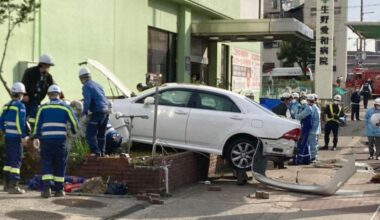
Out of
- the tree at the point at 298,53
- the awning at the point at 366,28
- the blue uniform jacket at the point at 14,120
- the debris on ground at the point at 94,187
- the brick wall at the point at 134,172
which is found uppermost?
the tree at the point at 298,53

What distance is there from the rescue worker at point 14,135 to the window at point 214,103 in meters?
3.78

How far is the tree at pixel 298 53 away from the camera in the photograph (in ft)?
221

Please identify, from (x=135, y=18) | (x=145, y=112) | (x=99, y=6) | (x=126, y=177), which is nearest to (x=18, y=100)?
(x=126, y=177)

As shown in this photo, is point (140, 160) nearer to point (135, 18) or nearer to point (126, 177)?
point (126, 177)

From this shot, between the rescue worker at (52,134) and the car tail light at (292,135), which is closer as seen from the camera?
the rescue worker at (52,134)

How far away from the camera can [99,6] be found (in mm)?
17797

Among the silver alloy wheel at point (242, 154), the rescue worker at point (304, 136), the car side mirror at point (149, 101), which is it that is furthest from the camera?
the rescue worker at point (304, 136)

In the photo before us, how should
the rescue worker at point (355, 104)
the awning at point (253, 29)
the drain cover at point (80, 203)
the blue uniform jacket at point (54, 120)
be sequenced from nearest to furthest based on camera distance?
the drain cover at point (80, 203) → the blue uniform jacket at point (54, 120) → the awning at point (253, 29) → the rescue worker at point (355, 104)

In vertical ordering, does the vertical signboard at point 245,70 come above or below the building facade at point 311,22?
below

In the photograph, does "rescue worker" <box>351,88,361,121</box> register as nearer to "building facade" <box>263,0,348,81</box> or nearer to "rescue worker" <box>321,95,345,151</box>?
"rescue worker" <box>321,95,345,151</box>

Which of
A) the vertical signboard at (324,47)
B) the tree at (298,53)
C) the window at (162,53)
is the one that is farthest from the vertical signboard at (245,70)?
the tree at (298,53)

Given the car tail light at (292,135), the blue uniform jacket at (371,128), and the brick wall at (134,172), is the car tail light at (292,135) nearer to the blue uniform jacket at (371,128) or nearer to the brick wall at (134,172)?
the brick wall at (134,172)

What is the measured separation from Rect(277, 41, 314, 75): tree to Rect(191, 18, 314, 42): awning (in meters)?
41.6

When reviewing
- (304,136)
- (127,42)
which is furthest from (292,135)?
(127,42)
